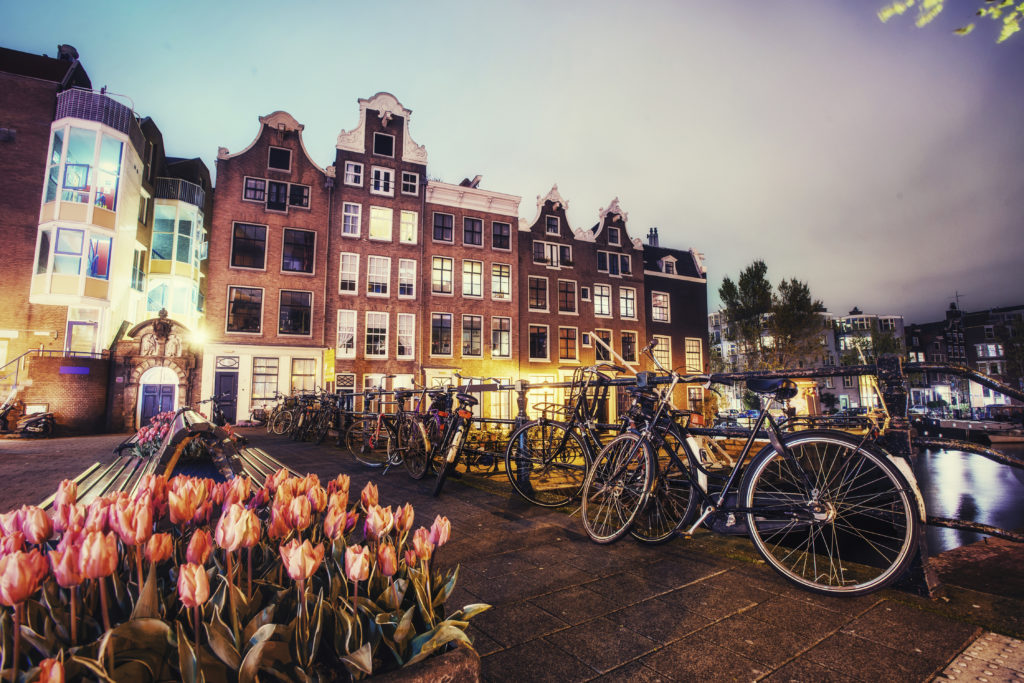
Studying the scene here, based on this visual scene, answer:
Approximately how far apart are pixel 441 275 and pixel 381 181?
5931mm

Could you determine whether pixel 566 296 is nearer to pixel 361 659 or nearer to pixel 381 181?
pixel 381 181

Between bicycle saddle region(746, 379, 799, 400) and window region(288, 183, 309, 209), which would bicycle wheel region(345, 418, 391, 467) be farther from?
window region(288, 183, 309, 209)

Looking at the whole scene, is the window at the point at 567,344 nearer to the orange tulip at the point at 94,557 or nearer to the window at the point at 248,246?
the window at the point at 248,246

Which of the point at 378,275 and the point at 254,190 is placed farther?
the point at 378,275

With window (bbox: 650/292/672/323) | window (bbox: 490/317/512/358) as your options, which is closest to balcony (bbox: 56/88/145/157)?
window (bbox: 490/317/512/358)

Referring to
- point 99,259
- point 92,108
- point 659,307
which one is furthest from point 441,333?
point 92,108

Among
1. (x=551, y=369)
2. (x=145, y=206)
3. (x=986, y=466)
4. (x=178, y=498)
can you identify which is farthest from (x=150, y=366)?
(x=986, y=466)

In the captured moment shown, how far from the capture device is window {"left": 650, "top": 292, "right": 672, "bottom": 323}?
33250mm

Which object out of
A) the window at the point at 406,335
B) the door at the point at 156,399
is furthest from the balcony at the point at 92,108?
the window at the point at 406,335

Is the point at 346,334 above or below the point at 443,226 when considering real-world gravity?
below

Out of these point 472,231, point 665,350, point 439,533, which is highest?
point 472,231

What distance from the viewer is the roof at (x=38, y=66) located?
811 inches

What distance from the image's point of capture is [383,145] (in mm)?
25344

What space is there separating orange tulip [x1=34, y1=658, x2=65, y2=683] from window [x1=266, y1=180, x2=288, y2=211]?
25.7 m
